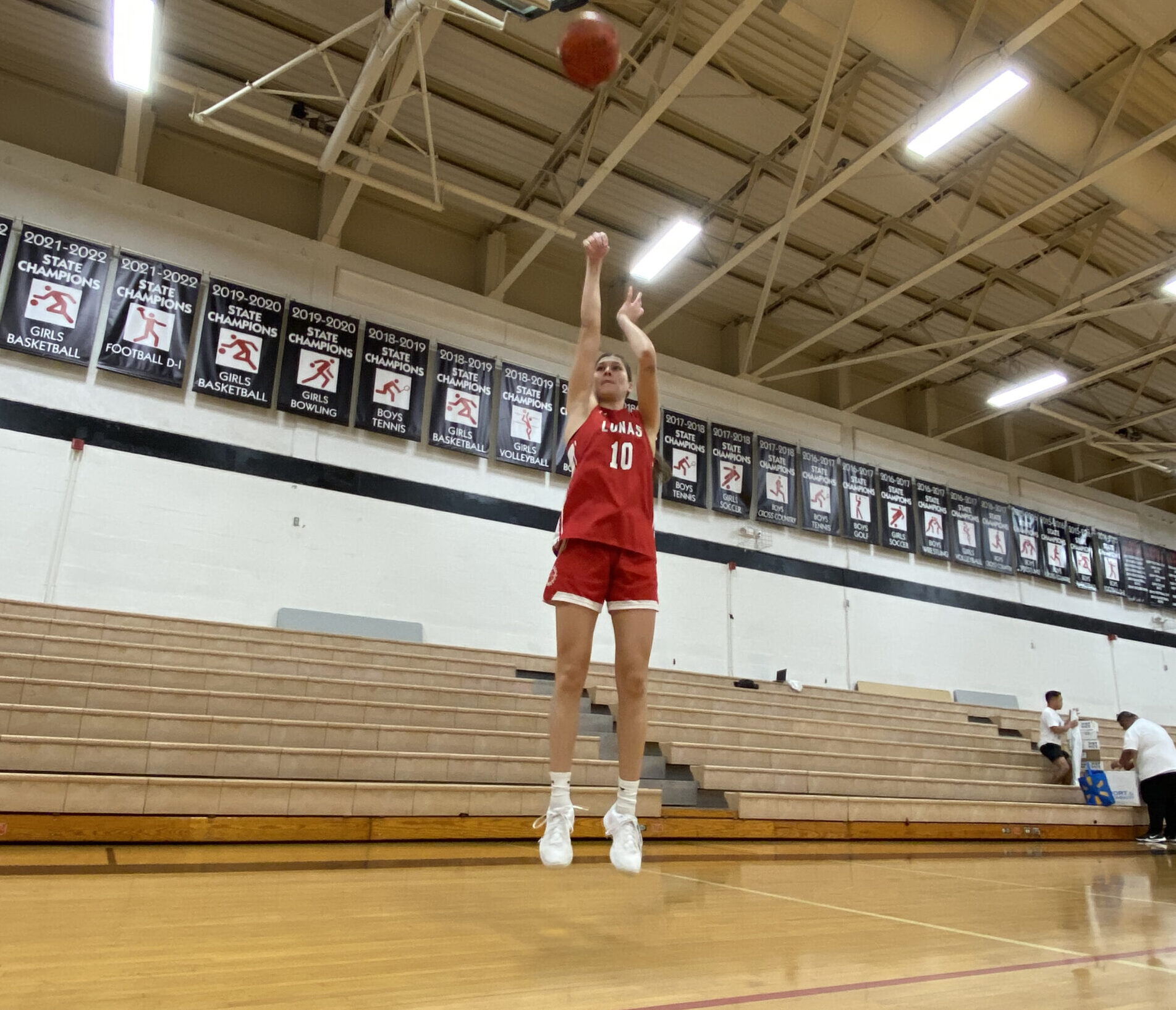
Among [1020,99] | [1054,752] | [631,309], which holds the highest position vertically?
[1020,99]

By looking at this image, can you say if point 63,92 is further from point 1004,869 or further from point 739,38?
point 1004,869

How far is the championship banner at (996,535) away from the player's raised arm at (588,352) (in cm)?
1154

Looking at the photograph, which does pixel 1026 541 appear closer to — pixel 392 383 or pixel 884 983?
pixel 392 383

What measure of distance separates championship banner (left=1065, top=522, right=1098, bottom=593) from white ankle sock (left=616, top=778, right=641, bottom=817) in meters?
13.5

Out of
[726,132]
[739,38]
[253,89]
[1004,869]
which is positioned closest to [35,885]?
[1004,869]

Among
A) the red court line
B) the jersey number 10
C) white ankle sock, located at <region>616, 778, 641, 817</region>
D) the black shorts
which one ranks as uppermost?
the jersey number 10

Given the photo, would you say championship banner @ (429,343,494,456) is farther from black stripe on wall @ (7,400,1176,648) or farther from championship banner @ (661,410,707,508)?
championship banner @ (661,410,707,508)

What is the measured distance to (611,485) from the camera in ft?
8.09

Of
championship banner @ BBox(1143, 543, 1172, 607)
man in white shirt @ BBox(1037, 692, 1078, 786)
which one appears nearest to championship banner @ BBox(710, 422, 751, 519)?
man in white shirt @ BBox(1037, 692, 1078, 786)

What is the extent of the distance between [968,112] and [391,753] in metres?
6.25

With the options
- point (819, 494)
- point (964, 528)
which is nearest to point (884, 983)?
point (819, 494)

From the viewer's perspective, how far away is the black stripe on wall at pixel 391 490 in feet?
23.6

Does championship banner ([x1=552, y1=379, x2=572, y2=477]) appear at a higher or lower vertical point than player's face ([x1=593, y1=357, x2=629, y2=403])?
higher

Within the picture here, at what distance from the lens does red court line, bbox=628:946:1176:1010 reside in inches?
53.4
